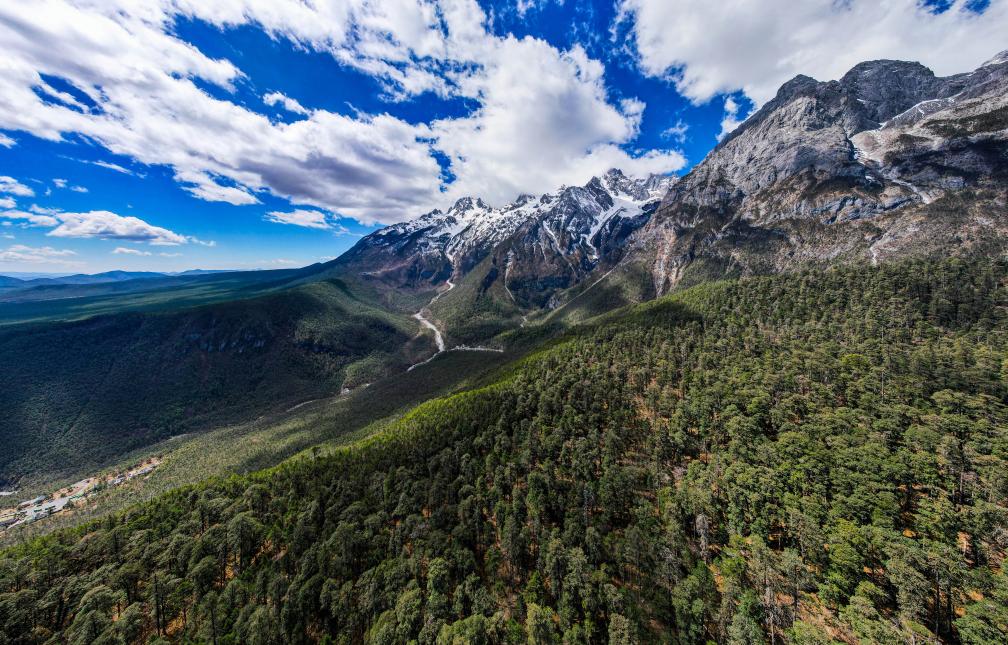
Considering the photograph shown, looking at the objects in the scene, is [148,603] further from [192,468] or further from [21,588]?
[192,468]

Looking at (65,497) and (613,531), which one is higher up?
(613,531)

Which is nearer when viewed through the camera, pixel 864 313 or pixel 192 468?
pixel 864 313

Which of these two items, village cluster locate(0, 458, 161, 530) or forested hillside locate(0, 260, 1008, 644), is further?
village cluster locate(0, 458, 161, 530)

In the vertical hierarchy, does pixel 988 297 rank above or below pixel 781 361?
above

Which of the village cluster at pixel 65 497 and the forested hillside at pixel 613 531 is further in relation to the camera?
the village cluster at pixel 65 497

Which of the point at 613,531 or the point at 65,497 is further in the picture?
the point at 65,497

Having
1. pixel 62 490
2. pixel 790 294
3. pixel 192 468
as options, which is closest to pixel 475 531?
pixel 192 468

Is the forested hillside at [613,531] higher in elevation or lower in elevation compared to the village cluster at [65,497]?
higher

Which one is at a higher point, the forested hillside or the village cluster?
the forested hillside
